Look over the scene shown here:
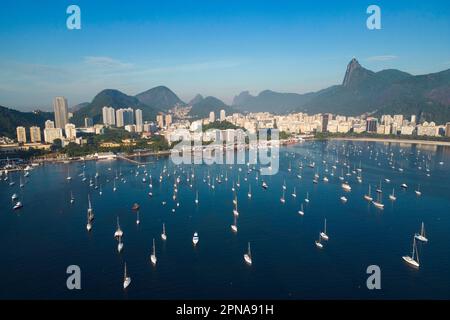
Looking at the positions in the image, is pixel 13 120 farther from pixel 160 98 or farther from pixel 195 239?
pixel 160 98

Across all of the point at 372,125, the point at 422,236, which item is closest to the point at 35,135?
the point at 422,236

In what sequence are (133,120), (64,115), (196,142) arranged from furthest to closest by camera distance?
1. (133,120)
2. (64,115)
3. (196,142)

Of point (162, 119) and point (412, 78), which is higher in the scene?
point (412, 78)

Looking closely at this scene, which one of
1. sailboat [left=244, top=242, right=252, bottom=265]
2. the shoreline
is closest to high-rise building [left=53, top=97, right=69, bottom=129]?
the shoreline

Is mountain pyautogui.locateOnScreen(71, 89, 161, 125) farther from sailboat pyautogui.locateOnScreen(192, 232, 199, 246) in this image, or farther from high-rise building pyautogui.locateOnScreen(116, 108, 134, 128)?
sailboat pyautogui.locateOnScreen(192, 232, 199, 246)
